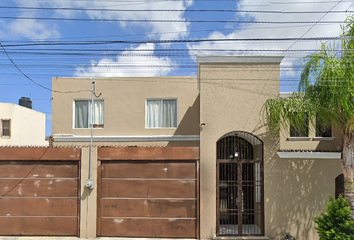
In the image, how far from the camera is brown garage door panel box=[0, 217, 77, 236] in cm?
760

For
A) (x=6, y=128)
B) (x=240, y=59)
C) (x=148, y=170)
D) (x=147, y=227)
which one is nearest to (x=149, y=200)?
(x=147, y=227)

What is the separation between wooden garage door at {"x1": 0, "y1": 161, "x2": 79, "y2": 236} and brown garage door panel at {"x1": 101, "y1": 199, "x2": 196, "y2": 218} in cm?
110

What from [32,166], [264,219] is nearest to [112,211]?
[32,166]

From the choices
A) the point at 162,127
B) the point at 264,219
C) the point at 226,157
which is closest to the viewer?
the point at 264,219

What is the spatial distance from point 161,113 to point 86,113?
334 cm

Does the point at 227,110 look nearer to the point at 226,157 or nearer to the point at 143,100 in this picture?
the point at 226,157

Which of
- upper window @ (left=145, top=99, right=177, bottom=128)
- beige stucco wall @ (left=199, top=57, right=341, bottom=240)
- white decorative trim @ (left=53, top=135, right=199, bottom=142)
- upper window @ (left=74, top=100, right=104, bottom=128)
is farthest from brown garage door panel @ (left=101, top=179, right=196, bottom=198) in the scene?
upper window @ (left=74, top=100, right=104, bottom=128)

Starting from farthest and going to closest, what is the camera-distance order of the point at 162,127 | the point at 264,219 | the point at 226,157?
the point at 162,127 < the point at 226,157 < the point at 264,219

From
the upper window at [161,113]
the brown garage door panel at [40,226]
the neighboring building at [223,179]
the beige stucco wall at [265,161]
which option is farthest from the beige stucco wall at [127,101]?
the brown garage door panel at [40,226]

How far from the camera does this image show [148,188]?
764 centimetres

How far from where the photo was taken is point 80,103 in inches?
408

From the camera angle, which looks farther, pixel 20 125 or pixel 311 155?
pixel 20 125

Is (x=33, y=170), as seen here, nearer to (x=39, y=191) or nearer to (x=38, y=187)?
(x=38, y=187)

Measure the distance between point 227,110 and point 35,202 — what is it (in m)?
A: 7.04
